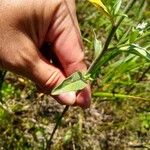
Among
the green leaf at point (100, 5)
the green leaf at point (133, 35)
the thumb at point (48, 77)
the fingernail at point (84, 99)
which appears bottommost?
the fingernail at point (84, 99)

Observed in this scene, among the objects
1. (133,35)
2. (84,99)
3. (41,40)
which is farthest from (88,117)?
(133,35)

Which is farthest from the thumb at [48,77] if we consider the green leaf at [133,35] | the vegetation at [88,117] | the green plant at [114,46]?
the vegetation at [88,117]

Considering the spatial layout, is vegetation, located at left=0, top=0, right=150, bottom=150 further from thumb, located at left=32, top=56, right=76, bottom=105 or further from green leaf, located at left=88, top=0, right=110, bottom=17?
green leaf, located at left=88, top=0, right=110, bottom=17

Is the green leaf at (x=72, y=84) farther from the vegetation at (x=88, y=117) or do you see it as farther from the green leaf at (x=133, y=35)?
the vegetation at (x=88, y=117)

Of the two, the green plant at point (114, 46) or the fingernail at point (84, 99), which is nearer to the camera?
the green plant at point (114, 46)

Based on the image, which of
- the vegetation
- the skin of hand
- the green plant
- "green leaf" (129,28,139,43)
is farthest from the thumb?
the vegetation

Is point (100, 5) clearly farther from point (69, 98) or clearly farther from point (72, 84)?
point (69, 98)
